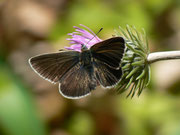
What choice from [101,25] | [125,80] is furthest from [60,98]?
[125,80]

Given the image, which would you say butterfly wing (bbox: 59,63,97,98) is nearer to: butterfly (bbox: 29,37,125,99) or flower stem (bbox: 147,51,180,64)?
butterfly (bbox: 29,37,125,99)

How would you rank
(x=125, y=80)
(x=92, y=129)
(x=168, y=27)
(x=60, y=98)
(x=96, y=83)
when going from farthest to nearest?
(x=168, y=27) → (x=60, y=98) → (x=92, y=129) → (x=125, y=80) → (x=96, y=83)

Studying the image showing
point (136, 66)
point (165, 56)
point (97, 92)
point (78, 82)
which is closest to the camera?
point (165, 56)

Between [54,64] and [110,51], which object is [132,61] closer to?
[110,51]

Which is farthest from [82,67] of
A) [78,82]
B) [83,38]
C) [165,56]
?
[165,56]

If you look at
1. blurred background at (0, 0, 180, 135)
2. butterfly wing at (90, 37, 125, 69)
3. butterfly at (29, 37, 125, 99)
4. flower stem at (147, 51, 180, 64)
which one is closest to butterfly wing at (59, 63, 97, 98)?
butterfly at (29, 37, 125, 99)

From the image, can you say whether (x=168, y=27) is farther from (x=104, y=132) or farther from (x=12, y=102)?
(x=12, y=102)

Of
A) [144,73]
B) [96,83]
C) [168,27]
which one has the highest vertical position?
[168,27]

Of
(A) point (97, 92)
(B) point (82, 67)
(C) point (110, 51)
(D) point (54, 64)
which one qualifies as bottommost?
(A) point (97, 92)
